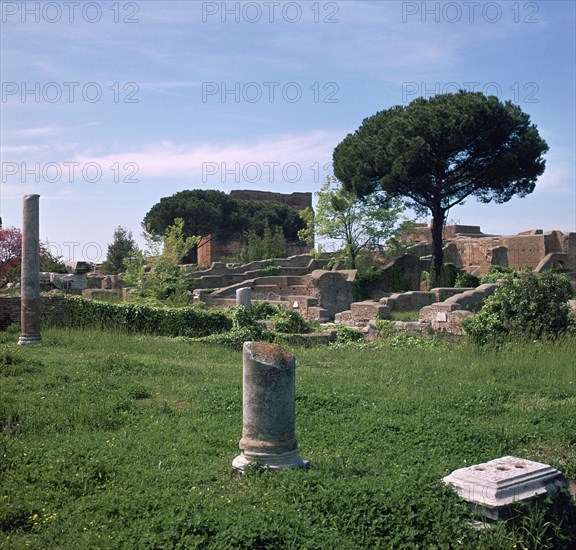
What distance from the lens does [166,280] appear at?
24.5 m

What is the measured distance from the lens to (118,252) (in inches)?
1759

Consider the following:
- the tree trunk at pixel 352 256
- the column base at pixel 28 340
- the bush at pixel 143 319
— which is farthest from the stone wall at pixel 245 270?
the column base at pixel 28 340

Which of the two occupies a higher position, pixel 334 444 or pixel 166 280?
pixel 166 280

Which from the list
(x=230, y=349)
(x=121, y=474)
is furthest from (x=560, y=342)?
(x=121, y=474)

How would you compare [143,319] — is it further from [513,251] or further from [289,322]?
[513,251]

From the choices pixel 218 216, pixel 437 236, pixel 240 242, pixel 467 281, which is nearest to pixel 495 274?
pixel 467 281

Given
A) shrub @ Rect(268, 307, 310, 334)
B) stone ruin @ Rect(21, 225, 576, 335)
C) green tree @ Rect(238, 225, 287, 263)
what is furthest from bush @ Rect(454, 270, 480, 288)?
green tree @ Rect(238, 225, 287, 263)

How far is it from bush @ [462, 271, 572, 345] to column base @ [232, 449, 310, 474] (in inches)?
325

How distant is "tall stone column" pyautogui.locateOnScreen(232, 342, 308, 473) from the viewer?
18.3ft

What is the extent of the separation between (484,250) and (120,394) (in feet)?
108

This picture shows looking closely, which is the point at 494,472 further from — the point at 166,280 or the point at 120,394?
the point at 166,280

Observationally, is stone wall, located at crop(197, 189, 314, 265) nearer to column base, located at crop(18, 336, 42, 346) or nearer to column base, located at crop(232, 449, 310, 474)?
column base, located at crop(18, 336, 42, 346)

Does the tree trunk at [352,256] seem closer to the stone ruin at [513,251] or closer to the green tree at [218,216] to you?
the stone ruin at [513,251]

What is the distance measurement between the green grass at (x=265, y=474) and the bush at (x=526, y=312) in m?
1.67
